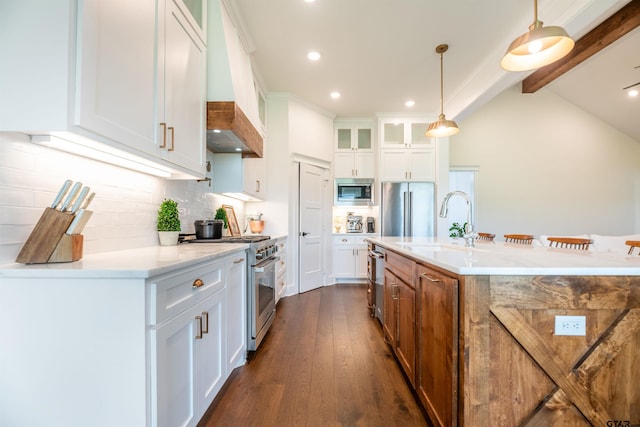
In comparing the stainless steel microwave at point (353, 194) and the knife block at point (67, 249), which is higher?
the stainless steel microwave at point (353, 194)

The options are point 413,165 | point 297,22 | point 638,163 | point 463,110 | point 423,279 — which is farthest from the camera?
point 638,163

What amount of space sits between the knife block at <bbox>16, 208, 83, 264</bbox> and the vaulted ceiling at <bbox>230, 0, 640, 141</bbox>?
7.71ft

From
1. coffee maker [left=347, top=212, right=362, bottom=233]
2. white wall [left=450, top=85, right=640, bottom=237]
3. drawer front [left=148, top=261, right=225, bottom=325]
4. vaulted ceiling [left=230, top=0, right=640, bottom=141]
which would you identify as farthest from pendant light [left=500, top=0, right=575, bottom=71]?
white wall [left=450, top=85, right=640, bottom=237]

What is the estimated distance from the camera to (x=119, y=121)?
3.95 ft

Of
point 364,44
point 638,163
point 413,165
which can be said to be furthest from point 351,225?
point 638,163

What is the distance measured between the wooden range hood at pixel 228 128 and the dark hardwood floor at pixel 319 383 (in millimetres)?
1824

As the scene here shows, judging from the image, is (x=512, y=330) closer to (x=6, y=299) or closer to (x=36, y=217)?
(x=6, y=299)

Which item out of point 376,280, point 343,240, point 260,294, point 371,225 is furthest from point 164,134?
point 371,225

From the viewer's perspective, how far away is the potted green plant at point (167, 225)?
196 cm

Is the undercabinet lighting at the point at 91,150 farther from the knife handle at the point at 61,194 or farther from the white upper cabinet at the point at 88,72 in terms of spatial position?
the knife handle at the point at 61,194

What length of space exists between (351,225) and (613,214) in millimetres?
5684

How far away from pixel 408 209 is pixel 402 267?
308 cm

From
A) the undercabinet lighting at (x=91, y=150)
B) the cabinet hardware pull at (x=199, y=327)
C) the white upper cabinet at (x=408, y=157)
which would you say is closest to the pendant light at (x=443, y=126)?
the white upper cabinet at (x=408, y=157)

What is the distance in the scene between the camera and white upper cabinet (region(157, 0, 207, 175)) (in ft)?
5.06
